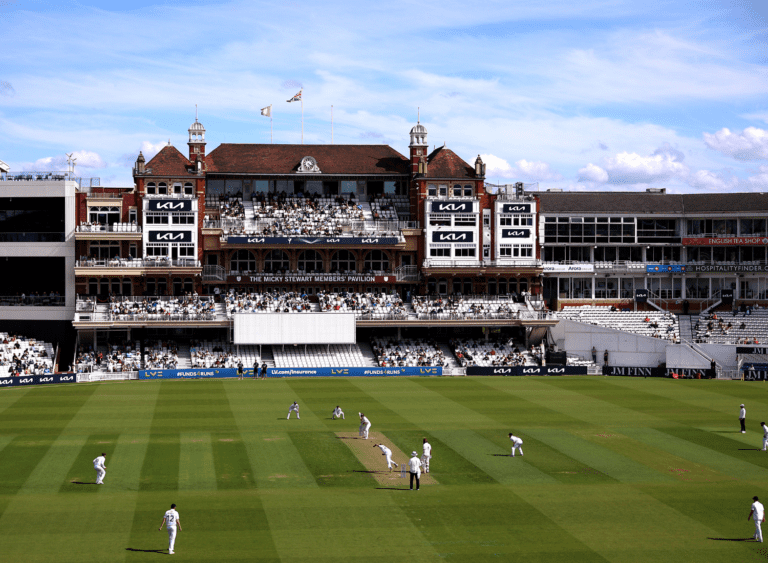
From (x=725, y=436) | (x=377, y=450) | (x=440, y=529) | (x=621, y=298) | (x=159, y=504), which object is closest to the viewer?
(x=440, y=529)

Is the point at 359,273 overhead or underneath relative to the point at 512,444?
overhead

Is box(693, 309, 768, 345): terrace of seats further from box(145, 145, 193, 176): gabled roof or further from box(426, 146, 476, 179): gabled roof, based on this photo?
box(145, 145, 193, 176): gabled roof

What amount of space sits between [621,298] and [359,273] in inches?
1024

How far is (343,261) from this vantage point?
80938mm

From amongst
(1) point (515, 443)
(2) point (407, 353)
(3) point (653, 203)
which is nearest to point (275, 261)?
(2) point (407, 353)

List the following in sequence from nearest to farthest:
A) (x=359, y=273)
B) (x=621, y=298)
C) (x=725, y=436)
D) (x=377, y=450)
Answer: (x=377, y=450) < (x=725, y=436) < (x=359, y=273) < (x=621, y=298)

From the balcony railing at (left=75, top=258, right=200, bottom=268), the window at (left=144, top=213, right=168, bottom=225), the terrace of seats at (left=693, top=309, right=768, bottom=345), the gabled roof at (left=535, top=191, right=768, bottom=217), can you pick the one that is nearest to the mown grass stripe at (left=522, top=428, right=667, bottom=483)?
the terrace of seats at (left=693, top=309, right=768, bottom=345)

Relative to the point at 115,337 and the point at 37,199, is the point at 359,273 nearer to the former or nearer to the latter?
the point at 115,337

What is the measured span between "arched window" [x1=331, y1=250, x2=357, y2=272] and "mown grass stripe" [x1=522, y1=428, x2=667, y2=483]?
38847 mm

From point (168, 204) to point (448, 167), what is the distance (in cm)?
2589

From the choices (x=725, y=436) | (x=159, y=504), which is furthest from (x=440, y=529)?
(x=725, y=436)

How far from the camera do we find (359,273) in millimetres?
80438

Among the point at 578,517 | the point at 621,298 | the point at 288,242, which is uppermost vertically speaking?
the point at 288,242

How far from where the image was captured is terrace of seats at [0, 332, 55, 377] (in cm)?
6425
